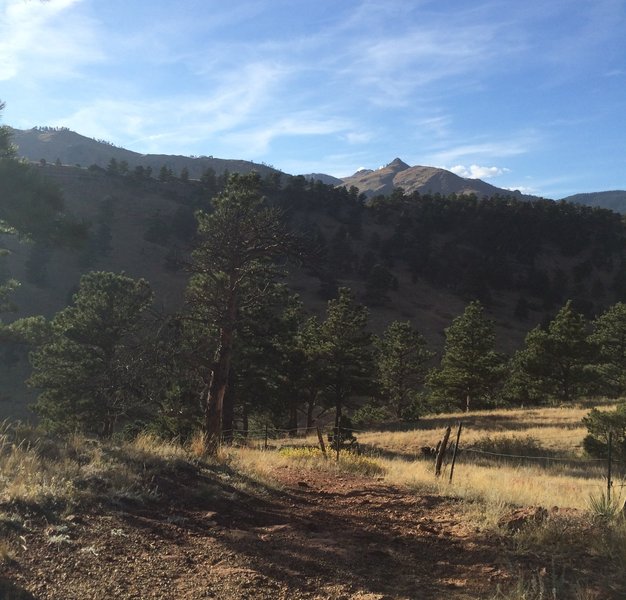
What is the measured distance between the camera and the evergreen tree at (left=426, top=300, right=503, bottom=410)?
35.7 metres

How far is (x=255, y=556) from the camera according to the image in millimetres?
4785

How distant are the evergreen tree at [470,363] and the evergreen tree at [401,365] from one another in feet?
6.37

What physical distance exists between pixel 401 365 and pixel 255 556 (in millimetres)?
34304

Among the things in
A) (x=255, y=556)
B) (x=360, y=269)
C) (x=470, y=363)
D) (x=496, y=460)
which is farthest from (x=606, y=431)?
(x=360, y=269)

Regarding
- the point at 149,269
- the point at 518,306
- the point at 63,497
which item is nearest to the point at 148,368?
the point at 63,497

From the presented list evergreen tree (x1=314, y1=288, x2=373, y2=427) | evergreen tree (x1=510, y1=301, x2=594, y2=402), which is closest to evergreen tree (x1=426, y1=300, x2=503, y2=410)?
evergreen tree (x1=510, y1=301, x2=594, y2=402)

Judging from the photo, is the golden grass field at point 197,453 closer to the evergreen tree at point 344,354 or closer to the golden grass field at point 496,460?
the golden grass field at point 496,460

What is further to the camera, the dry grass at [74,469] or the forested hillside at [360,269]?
the forested hillside at [360,269]

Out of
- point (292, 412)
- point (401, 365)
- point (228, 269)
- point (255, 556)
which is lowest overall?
point (292, 412)

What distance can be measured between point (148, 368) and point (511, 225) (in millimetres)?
107632

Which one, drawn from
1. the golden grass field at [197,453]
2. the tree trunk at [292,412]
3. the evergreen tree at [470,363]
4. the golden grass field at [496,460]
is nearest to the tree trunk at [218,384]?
the golden grass field at [197,453]

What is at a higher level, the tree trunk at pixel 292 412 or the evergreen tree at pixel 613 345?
the evergreen tree at pixel 613 345

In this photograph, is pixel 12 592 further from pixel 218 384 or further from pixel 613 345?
pixel 613 345

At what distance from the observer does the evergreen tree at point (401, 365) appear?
3750cm
